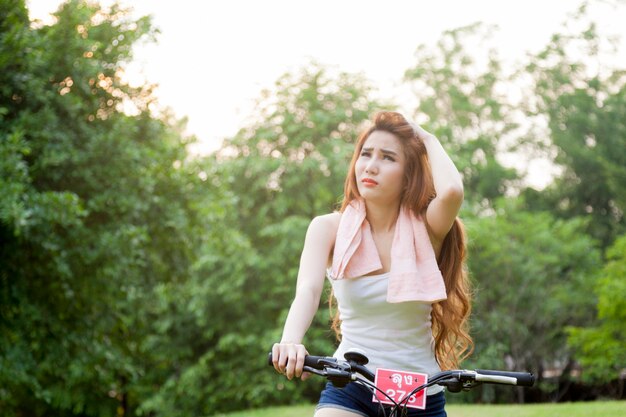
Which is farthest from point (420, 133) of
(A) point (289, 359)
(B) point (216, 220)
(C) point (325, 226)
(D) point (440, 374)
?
(B) point (216, 220)

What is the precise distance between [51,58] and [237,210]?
36.8 ft

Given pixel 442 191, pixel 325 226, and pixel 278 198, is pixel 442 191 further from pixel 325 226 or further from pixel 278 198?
pixel 278 198

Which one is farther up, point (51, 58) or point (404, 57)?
point (404, 57)

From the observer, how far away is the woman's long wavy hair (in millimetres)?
3283

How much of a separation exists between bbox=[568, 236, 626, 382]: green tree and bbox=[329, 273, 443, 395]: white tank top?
16731mm

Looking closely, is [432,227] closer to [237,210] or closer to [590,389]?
[237,210]

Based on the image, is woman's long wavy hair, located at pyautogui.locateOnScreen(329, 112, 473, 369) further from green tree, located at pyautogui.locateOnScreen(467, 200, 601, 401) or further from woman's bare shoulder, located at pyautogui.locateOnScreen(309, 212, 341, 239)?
green tree, located at pyautogui.locateOnScreen(467, 200, 601, 401)

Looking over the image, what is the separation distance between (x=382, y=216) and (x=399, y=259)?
30 centimetres

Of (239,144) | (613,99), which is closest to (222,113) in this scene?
(239,144)

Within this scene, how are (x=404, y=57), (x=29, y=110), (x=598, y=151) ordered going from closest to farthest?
(x=29, y=110)
(x=598, y=151)
(x=404, y=57)

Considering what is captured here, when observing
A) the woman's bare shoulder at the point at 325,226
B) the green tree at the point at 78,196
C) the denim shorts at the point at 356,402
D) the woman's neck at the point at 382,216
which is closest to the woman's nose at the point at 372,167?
the woman's neck at the point at 382,216

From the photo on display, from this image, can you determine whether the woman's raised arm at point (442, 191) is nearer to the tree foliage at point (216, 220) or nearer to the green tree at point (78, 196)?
the tree foliage at point (216, 220)

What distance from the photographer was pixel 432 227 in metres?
3.24

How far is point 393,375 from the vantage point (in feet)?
9.00
